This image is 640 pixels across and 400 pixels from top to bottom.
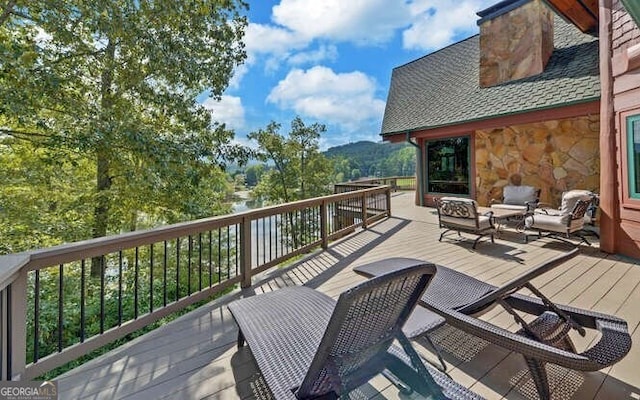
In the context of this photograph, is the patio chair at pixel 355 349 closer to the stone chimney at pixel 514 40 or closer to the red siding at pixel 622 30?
the red siding at pixel 622 30

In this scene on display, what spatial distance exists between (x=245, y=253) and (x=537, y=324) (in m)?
2.95

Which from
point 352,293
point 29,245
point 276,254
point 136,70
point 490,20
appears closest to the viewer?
point 352,293

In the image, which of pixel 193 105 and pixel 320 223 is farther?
pixel 193 105

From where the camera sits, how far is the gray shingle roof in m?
6.45

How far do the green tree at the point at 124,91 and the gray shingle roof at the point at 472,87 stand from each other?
19.4 feet

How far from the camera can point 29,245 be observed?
619 cm

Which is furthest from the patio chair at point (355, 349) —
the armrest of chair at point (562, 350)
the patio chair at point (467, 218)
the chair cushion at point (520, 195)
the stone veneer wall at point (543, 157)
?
the stone veneer wall at point (543, 157)

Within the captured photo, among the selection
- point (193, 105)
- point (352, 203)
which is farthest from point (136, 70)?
point (352, 203)

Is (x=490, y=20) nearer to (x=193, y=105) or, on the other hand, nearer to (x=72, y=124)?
(x=193, y=105)

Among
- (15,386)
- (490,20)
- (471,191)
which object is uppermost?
(490,20)

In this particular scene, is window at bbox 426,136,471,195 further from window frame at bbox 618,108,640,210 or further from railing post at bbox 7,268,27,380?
railing post at bbox 7,268,27,380

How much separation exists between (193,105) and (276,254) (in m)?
5.33

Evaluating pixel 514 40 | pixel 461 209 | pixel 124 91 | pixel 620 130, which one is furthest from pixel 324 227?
pixel 514 40

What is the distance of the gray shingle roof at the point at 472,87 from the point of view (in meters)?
6.45
